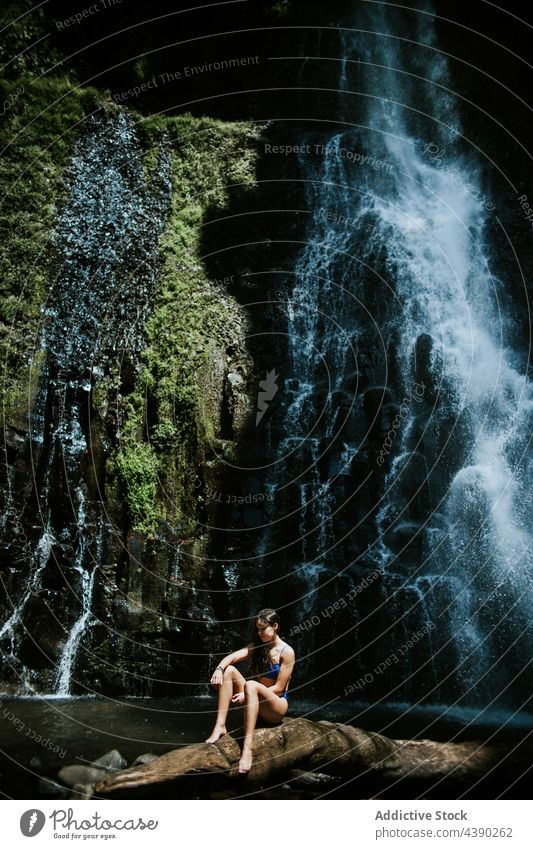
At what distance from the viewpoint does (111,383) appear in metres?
11.0

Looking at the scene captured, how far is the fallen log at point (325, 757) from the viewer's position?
16.9 feet

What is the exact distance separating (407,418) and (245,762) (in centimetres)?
815

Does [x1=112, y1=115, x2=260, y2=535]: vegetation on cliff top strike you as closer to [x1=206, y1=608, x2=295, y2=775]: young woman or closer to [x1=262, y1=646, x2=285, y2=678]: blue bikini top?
[x1=206, y1=608, x2=295, y2=775]: young woman

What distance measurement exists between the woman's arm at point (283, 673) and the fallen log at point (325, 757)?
0.34 m

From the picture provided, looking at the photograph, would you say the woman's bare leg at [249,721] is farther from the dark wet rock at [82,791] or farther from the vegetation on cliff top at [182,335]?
the vegetation on cliff top at [182,335]

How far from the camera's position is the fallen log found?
203 inches

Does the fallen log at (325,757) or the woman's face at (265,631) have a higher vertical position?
the woman's face at (265,631)

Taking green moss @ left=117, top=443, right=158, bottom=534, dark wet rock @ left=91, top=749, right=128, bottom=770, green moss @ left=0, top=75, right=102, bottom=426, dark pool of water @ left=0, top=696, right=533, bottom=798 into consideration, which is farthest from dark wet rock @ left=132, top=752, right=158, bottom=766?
green moss @ left=0, top=75, right=102, bottom=426

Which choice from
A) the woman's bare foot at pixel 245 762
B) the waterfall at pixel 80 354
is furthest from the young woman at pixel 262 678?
the waterfall at pixel 80 354

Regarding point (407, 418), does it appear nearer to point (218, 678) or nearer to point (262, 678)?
point (262, 678)

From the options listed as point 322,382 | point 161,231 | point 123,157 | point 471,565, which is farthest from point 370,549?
point 123,157

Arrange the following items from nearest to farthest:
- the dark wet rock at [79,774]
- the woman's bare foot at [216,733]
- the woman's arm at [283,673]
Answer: the dark wet rock at [79,774], the woman's bare foot at [216,733], the woman's arm at [283,673]

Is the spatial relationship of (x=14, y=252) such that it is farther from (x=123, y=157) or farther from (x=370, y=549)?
(x=370, y=549)

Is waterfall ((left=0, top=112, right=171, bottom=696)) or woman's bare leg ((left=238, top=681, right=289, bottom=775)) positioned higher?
waterfall ((left=0, top=112, right=171, bottom=696))
